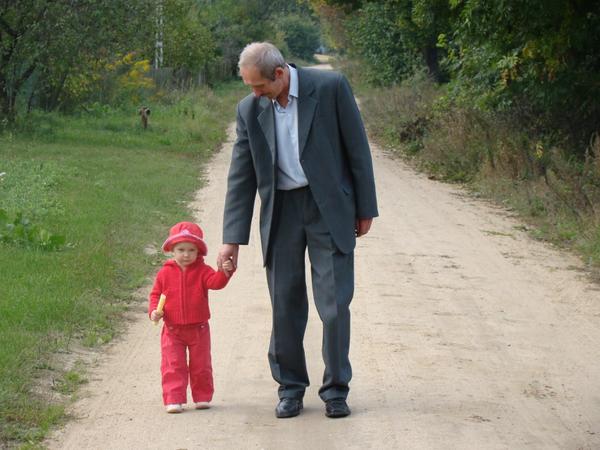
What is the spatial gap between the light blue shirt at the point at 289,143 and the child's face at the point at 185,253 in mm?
639

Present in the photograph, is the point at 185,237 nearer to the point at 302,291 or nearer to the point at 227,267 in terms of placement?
the point at 227,267

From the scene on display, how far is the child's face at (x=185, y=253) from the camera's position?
20.3 ft

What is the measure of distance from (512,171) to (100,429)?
41.5ft

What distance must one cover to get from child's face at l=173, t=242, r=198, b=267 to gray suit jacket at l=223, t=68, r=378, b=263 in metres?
0.20

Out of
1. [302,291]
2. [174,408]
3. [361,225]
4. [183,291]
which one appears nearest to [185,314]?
[183,291]

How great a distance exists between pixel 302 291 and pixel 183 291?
648 mm

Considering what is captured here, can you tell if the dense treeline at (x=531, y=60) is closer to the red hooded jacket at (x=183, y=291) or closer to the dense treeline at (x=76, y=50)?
the dense treeline at (x=76, y=50)

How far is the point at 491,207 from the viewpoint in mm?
16016

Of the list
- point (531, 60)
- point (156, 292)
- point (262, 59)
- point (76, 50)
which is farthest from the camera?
point (76, 50)

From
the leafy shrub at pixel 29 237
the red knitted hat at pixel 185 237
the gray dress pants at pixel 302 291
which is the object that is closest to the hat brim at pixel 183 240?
the red knitted hat at pixel 185 237

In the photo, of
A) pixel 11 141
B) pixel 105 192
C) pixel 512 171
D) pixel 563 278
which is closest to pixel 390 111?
pixel 11 141

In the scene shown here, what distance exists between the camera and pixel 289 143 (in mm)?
6000

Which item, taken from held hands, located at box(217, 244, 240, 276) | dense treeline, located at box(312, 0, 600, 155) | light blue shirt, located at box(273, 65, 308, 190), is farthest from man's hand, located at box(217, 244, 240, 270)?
dense treeline, located at box(312, 0, 600, 155)

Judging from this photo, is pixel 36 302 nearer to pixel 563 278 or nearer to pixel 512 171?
pixel 563 278
